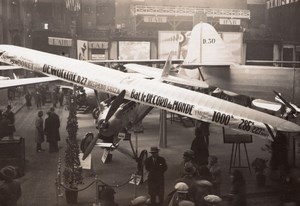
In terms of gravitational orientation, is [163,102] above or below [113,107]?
above

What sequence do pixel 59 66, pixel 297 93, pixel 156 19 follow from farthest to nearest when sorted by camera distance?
1. pixel 156 19
2. pixel 297 93
3. pixel 59 66

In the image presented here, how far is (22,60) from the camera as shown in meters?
10.0

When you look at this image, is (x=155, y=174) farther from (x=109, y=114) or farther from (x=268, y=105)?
(x=268, y=105)

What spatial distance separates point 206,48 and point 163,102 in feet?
31.8

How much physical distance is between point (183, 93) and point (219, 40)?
9.56 metres

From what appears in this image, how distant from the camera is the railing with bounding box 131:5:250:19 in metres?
13.1

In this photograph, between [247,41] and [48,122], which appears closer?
[48,122]

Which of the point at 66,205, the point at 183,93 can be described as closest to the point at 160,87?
the point at 183,93

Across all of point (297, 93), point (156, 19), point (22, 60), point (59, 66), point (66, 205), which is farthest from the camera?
point (156, 19)

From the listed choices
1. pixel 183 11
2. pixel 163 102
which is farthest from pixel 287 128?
pixel 183 11

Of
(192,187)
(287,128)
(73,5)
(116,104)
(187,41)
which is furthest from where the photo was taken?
(187,41)

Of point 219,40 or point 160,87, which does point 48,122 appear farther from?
point 219,40

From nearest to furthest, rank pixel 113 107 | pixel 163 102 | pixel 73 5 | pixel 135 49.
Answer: pixel 163 102 < pixel 113 107 < pixel 73 5 < pixel 135 49

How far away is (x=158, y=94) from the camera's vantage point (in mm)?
8133
